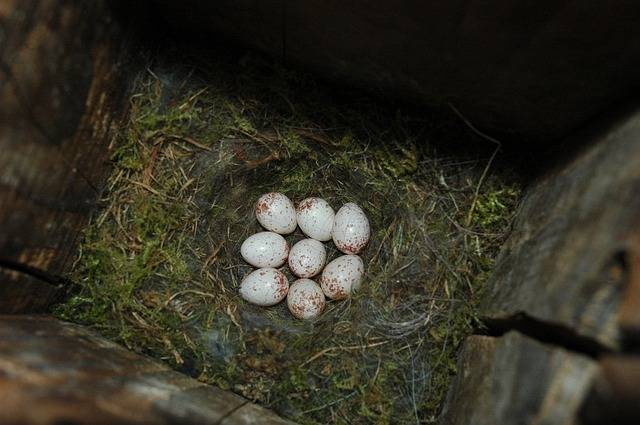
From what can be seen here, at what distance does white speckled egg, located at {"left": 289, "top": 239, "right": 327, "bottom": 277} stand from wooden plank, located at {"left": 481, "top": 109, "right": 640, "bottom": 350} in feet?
2.37

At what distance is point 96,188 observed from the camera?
1992 millimetres

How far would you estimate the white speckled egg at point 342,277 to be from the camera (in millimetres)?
2119

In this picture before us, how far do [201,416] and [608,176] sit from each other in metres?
1.20

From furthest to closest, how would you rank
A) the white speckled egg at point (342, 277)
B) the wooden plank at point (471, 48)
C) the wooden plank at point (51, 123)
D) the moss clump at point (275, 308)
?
the white speckled egg at point (342, 277)
the moss clump at point (275, 308)
the wooden plank at point (51, 123)
the wooden plank at point (471, 48)

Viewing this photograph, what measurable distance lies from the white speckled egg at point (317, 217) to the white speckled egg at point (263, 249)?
0.13 meters

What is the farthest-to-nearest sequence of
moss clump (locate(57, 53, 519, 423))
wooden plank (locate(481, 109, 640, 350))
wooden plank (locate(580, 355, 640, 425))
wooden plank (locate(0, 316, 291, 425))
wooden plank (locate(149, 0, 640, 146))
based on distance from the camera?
moss clump (locate(57, 53, 519, 423)) → wooden plank (locate(149, 0, 640, 146)) → wooden plank (locate(0, 316, 291, 425)) → wooden plank (locate(481, 109, 640, 350)) → wooden plank (locate(580, 355, 640, 425))

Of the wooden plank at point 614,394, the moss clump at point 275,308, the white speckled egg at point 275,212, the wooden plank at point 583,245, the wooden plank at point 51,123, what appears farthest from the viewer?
the white speckled egg at point 275,212

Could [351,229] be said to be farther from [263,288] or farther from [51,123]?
[51,123]

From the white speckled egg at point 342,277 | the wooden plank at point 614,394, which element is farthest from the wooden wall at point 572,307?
the white speckled egg at point 342,277

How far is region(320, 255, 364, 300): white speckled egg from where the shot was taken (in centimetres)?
212

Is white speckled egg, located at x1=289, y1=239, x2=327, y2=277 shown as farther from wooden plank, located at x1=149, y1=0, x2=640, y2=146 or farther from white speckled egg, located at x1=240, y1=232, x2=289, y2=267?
wooden plank, located at x1=149, y1=0, x2=640, y2=146

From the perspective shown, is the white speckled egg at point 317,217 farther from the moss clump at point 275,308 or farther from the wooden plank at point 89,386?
the wooden plank at point 89,386

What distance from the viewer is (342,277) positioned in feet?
6.98

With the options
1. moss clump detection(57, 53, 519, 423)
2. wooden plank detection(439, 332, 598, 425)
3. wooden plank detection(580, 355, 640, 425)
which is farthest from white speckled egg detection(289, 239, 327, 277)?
wooden plank detection(580, 355, 640, 425)
